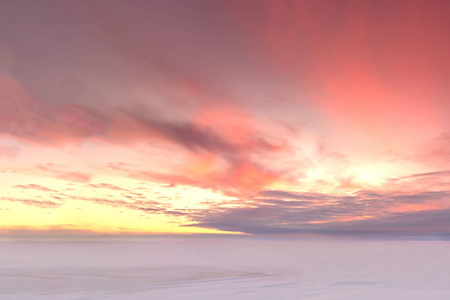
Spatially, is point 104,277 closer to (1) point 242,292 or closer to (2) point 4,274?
(2) point 4,274

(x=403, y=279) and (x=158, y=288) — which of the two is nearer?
(x=158, y=288)

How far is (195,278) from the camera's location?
21719 millimetres

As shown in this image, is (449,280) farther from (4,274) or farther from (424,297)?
(4,274)

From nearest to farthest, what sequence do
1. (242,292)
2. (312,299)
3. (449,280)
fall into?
(312,299) → (242,292) → (449,280)

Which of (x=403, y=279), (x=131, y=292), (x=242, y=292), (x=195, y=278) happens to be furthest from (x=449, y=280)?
(x=131, y=292)

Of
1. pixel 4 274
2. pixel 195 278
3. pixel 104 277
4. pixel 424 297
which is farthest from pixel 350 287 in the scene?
A: pixel 4 274

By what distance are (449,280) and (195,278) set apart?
1472 centimetres

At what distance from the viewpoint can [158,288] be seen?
17078mm

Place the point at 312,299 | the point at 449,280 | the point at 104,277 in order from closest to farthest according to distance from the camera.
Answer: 1. the point at 312,299
2. the point at 449,280
3. the point at 104,277

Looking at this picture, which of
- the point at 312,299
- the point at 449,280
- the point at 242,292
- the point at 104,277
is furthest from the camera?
the point at 104,277

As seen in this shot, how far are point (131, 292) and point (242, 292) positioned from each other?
515cm

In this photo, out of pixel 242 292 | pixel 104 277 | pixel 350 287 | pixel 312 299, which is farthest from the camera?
pixel 104 277

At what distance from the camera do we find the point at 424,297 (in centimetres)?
1416

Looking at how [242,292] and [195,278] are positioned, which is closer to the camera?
[242,292]
